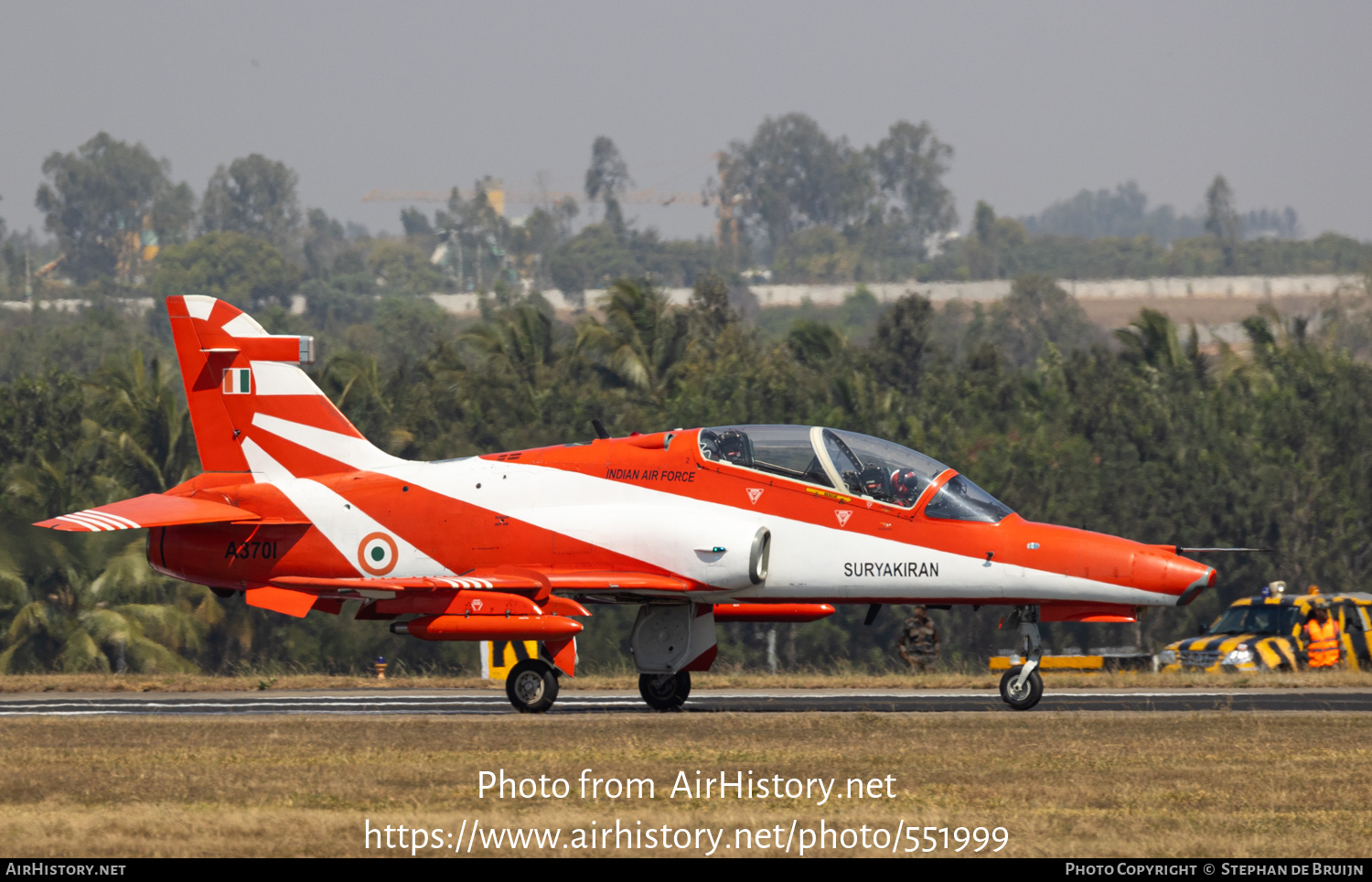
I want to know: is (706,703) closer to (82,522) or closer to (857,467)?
(857,467)

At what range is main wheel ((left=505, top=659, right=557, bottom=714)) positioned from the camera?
18.9 m

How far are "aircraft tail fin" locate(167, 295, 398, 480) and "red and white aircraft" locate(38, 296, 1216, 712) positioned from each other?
0.05 m

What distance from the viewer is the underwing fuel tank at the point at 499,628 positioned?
18.1 metres

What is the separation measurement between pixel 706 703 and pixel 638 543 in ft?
9.61

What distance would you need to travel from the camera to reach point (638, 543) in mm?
18953

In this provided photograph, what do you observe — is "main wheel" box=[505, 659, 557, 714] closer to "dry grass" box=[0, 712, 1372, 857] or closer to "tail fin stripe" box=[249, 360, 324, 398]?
"dry grass" box=[0, 712, 1372, 857]

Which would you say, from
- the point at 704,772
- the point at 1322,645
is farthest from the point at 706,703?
the point at 1322,645

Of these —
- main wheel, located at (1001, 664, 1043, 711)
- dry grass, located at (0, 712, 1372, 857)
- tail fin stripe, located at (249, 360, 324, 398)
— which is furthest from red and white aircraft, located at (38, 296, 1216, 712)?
dry grass, located at (0, 712, 1372, 857)

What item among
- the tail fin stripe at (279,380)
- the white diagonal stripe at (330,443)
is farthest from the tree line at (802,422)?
the white diagonal stripe at (330,443)

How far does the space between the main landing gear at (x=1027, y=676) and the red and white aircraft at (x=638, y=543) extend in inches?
0.9

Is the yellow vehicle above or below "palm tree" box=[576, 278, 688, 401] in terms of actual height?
below

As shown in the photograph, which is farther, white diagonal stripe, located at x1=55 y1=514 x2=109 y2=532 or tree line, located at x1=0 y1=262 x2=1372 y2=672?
tree line, located at x1=0 y1=262 x2=1372 y2=672
